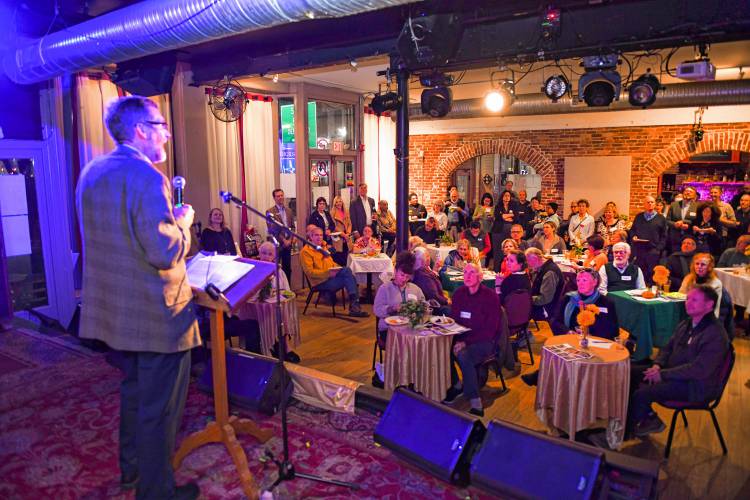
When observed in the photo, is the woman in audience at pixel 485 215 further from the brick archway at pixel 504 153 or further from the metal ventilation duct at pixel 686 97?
the metal ventilation duct at pixel 686 97

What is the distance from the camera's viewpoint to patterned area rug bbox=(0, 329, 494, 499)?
3264 millimetres

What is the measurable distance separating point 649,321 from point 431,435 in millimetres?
3235

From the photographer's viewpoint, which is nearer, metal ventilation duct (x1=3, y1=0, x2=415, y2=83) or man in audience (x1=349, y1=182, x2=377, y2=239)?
metal ventilation duct (x1=3, y1=0, x2=415, y2=83)

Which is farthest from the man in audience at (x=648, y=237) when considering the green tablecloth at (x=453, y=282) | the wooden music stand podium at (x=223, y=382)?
the wooden music stand podium at (x=223, y=382)

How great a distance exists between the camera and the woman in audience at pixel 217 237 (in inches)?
292

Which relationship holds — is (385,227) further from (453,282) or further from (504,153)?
(453,282)

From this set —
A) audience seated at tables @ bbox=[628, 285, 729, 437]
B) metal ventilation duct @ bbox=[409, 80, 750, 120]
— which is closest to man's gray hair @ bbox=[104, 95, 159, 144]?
audience seated at tables @ bbox=[628, 285, 729, 437]

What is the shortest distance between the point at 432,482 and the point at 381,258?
5075 mm

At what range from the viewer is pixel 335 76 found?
9.20m

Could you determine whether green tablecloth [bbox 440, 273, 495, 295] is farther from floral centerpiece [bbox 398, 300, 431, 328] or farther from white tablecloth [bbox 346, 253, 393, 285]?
floral centerpiece [bbox 398, 300, 431, 328]

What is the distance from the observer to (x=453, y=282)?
265 inches

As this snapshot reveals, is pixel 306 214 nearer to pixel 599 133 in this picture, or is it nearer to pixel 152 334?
pixel 599 133

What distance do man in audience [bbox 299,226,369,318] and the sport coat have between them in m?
4.94

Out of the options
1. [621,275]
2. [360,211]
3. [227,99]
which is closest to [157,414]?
[621,275]
